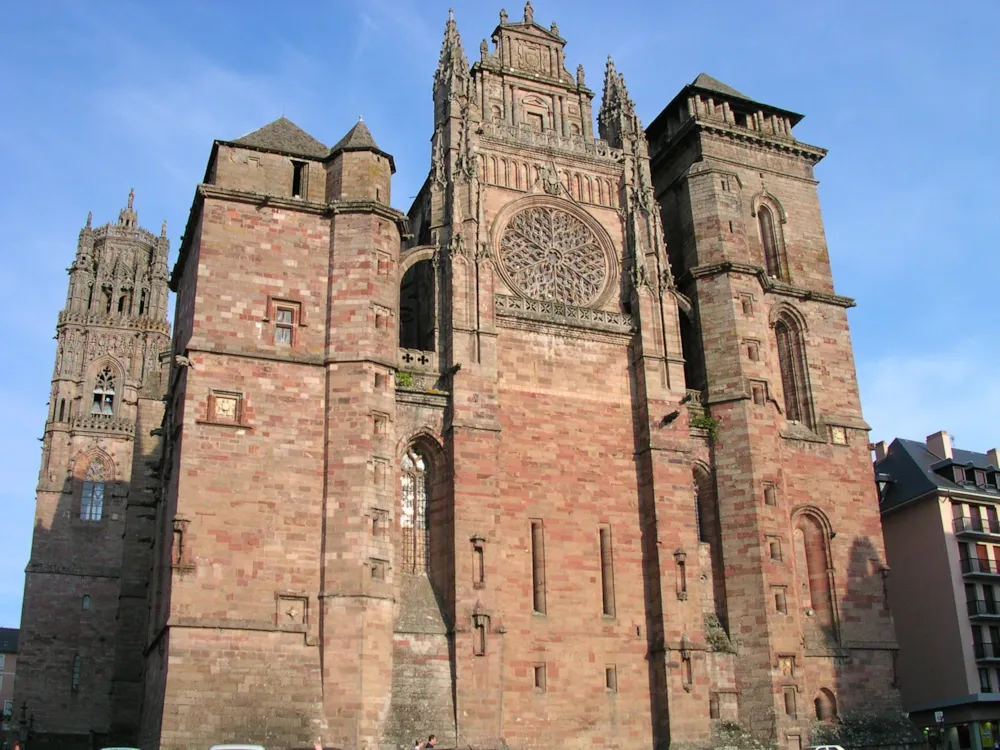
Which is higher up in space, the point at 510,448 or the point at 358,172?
the point at 358,172

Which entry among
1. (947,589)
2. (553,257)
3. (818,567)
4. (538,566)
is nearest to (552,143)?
(553,257)

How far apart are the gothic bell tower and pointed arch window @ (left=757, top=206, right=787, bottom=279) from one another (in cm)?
2153

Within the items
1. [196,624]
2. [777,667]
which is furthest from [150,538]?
[777,667]

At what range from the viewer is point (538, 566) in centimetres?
2780

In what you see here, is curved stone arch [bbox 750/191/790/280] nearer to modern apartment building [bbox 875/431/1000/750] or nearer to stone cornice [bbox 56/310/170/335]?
modern apartment building [bbox 875/431/1000/750]

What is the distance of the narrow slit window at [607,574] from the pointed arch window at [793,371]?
26.7ft

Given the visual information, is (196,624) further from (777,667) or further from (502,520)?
(777,667)

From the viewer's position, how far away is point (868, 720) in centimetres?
2933

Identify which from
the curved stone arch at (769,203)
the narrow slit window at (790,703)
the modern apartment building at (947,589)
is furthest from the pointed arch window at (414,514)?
the modern apartment building at (947,589)

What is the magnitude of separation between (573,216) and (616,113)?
4.63 metres

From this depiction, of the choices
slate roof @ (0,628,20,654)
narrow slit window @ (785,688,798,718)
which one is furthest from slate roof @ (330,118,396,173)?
slate roof @ (0,628,20,654)

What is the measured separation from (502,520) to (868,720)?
11.5m

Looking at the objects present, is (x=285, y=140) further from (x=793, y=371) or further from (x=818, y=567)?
(x=818, y=567)

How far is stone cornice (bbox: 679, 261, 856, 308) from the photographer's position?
3281 centimetres
